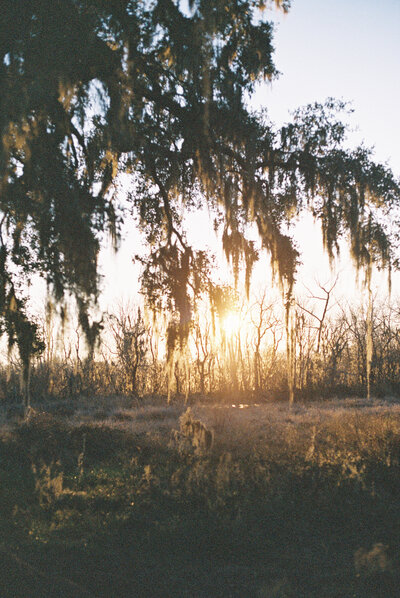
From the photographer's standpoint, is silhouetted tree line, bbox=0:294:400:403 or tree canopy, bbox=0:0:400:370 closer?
tree canopy, bbox=0:0:400:370

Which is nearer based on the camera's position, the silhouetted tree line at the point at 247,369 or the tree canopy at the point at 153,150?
the tree canopy at the point at 153,150

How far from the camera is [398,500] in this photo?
7.25 metres

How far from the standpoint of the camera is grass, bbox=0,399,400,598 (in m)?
5.11

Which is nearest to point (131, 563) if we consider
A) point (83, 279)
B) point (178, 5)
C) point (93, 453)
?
point (83, 279)

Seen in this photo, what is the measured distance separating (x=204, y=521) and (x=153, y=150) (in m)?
6.74

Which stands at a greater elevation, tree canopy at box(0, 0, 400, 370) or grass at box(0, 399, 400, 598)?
tree canopy at box(0, 0, 400, 370)

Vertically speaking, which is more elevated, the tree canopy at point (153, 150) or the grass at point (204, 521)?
the tree canopy at point (153, 150)

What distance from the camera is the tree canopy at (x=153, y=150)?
652 cm

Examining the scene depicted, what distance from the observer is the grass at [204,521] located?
511cm

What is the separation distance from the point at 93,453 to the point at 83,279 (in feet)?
20.5

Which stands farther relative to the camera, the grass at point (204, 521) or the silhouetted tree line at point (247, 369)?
the silhouetted tree line at point (247, 369)

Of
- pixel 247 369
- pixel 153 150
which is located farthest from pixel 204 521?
pixel 247 369

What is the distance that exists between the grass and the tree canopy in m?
2.75

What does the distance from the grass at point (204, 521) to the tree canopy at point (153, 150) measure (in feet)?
9.03
